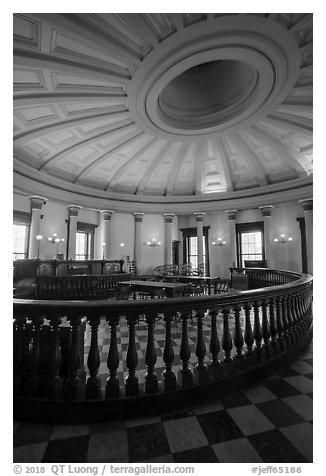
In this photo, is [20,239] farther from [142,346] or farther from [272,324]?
[272,324]

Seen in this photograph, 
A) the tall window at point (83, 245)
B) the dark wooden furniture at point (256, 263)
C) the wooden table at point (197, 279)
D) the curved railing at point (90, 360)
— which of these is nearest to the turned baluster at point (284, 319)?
the curved railing at point (90, 360)

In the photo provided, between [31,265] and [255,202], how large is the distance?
11.4 m

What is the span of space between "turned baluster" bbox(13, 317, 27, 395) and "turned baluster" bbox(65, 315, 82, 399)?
456 millimetres

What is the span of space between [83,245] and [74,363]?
12.1m

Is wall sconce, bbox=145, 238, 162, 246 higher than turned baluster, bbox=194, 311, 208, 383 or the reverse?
higher

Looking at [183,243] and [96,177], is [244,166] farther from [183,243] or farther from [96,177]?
[96,177]

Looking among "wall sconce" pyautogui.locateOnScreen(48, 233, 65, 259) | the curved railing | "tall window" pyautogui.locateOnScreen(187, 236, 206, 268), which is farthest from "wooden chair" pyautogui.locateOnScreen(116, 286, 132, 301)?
"tall window" pyautogui.locateOnScreen(187, 236, 206, 268)

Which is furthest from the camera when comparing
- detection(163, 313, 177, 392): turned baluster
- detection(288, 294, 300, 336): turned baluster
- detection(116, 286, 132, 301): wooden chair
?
detection(116, 286, 132, 301): wooden chair

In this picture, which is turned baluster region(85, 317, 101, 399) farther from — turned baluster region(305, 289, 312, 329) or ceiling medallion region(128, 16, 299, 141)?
ceiling medallion region(128, 16, 299, 141)

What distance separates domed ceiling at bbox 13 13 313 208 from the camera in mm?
4902

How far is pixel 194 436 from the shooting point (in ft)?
6.02

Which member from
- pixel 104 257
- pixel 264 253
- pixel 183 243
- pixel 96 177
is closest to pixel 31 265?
pixel 104 257

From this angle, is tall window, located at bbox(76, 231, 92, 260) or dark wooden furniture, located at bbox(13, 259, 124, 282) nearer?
dark wooden furniture, located at bbox(13, 259, 124, 282)

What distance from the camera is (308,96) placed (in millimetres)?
7535
